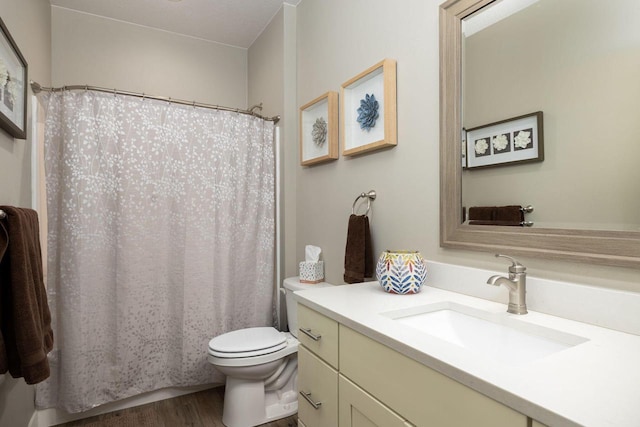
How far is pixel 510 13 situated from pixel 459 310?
992 millimetres

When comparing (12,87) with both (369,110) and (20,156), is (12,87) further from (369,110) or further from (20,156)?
(369,110)

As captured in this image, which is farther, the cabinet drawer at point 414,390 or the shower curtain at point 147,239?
the shower curtain at point 147,239

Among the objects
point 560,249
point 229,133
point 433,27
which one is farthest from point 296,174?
point 560,249

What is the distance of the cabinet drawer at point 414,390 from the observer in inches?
25.8

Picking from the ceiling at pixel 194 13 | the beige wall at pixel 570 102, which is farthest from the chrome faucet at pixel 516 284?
the ceiling at pixel 194 13

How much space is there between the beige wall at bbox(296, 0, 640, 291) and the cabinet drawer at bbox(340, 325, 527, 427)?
1.81 ft

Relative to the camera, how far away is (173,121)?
86.0 inches

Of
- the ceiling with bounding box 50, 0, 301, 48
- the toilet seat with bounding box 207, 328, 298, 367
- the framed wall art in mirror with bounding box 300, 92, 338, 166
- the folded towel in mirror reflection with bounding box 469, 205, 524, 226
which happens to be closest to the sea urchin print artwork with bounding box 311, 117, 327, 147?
the framed wall art in mirror with bounding box 300, 92, 338, 166

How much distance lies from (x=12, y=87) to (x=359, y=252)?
167cm

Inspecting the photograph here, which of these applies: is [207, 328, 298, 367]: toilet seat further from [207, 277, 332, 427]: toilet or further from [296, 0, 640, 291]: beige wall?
[296, 0, 640, 291]: beige wall

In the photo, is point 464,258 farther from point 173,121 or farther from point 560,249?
point 173,121

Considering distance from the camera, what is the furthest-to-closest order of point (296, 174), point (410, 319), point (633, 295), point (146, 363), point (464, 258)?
point (296, 174)
point (146, 363)
point (464, 258)
point (410, 319)
point (633, 295)

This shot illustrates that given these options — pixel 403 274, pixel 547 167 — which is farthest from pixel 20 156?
pixel 547 167

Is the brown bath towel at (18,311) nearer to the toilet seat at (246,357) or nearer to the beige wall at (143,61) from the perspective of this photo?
the toilet seat at (246,357)
